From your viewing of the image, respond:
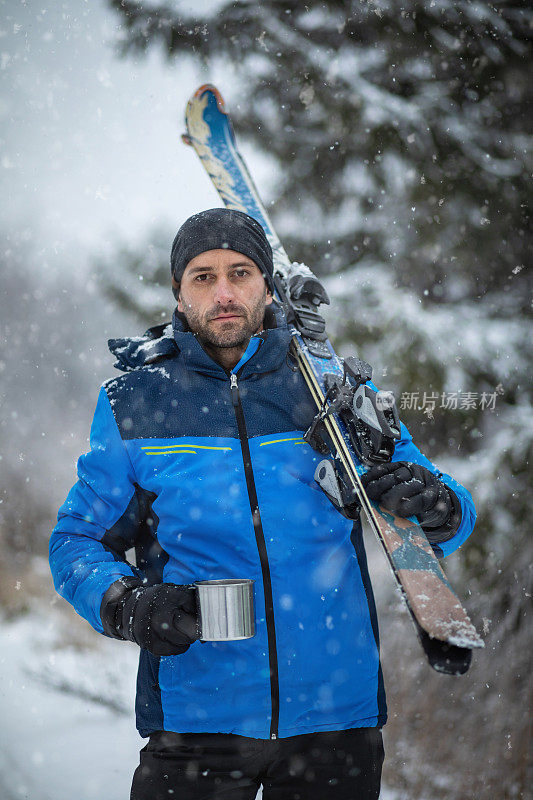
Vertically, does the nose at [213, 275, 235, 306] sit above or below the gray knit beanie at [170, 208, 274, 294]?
below

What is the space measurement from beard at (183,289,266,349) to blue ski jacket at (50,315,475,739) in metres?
0.06

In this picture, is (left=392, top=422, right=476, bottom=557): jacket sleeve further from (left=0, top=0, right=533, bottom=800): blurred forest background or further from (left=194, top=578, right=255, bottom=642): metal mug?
(left=0, top=0, right=533, bottom=800): blurred forest background

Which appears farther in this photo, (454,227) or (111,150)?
(111,150)

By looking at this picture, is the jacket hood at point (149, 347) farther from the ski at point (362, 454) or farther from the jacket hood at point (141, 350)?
the ski at point (362, 454)

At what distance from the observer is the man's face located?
1.61 m

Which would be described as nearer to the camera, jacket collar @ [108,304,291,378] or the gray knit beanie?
jacket collar @ [108,304,291,378]

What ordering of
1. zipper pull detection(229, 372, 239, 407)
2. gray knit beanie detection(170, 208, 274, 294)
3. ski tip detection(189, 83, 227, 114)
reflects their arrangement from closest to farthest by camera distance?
zipper pull detection(229, 372, 239, 407)
gray knit beanie detection(170, 208, 274, 294)
ski tip detection(189, 83, 227, 114)

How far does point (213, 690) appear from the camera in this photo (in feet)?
4.35

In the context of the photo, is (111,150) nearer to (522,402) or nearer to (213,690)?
(522,402)

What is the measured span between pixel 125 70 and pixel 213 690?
15.6 ft

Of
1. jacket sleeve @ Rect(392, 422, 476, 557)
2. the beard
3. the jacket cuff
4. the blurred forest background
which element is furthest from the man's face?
the blurred forest background

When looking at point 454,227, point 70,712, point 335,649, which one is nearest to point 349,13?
point 454,227

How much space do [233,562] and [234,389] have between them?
0.47 m

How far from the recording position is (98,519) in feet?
4.74
